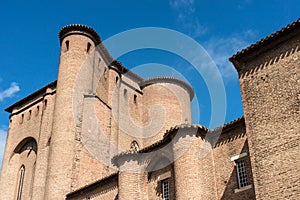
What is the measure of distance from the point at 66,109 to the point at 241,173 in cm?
1230

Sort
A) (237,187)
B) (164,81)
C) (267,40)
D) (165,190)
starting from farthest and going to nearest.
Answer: (164,81)
(165,190)
(237,187)
(267,40)

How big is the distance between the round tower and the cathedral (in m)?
0.06

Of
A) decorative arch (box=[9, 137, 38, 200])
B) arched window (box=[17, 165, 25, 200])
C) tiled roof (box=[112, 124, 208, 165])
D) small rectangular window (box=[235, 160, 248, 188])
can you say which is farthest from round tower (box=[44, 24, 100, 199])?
small rectangular window (box=[235, 160, 248, 188])

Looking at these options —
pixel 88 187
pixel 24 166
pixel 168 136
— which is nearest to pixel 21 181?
pixel 24 166

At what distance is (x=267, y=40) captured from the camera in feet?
44.4

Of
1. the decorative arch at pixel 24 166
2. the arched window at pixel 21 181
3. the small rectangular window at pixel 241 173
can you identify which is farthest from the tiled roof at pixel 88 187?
the arched window at pixel 21 181

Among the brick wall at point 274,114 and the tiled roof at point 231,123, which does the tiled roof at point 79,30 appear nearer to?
the tiled roof at point 231,123

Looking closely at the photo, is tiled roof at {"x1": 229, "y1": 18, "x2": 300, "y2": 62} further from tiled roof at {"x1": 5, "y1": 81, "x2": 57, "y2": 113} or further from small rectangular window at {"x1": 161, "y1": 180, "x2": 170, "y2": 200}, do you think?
tiled roof at {"x1": 5, "y1": 81, "x2": 57, "y2": 113}

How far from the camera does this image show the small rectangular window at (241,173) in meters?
13.7

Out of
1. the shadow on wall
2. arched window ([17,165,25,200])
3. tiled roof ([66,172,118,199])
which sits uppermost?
arched window ([17,165,25,200])

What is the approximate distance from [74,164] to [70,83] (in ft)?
16.6

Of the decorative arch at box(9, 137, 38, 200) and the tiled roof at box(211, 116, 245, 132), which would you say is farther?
the decorative arch at box(9, 137, 38, 200)

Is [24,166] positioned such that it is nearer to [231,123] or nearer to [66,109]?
[66,109]

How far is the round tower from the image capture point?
21.1 m
